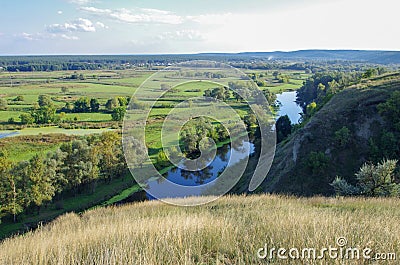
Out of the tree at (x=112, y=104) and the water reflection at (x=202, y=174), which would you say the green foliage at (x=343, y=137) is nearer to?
the water reflection at (x=202, y=174)

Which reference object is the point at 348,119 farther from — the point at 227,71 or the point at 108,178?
the point at 108,178

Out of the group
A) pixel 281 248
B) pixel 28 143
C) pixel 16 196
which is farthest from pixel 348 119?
pixel 28 143

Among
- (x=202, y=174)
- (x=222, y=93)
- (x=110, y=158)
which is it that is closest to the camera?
(x=222, y=93)

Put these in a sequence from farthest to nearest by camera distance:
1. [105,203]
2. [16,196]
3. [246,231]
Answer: [105,203], [16,196], [246,231]

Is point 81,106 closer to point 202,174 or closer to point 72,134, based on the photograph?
point 72,134

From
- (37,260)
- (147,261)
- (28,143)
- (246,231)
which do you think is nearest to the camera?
(147,261)

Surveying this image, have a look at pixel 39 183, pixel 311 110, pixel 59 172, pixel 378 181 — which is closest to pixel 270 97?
pixel 311 110

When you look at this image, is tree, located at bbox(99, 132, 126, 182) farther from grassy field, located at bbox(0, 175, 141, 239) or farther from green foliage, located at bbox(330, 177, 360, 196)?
green foliage, located at bbox(330, 177, 360, 196)

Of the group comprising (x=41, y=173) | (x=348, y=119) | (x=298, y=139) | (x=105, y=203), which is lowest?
(x=105, y=203)
